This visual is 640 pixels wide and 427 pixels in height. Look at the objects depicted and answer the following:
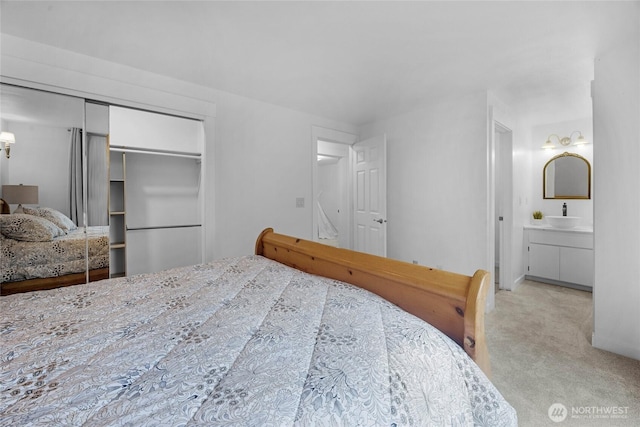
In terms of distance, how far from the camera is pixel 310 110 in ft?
11.3

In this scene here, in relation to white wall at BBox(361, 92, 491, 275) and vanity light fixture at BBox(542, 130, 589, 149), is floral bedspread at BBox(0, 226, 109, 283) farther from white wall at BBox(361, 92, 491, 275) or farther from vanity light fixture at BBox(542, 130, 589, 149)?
A: vanity light fixture at BBox(542, 130, 589, 149)

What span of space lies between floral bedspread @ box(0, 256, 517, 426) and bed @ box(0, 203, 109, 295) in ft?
3.79

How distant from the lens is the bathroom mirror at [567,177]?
386cm

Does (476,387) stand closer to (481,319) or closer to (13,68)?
(481,319)

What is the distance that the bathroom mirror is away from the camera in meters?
3.86

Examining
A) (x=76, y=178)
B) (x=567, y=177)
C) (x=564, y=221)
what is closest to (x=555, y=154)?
(x=567, y=177)

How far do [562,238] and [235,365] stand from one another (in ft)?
14.7

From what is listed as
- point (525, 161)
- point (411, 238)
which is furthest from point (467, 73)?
point (525, 161)

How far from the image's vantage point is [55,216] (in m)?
2.14

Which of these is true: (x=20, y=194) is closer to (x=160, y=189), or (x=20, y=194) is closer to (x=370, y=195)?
(x=160, y=189)

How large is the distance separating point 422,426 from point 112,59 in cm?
305

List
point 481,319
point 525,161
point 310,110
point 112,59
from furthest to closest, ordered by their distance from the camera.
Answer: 1. point 525,161
2. point 310,110
3. point 112,59
4. point 481,319

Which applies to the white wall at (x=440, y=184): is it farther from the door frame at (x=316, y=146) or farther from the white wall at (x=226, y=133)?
the white wall at (x=226, y=133)

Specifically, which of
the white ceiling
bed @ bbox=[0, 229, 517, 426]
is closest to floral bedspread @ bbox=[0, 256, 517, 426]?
bed @ bbox=[0, 229, 517, 426]
